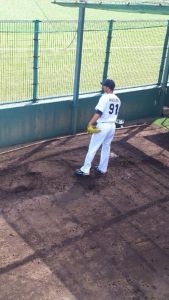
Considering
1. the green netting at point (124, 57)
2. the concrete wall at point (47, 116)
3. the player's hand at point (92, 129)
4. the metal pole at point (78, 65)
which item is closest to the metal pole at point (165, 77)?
the concrete wall at point (47, 116)

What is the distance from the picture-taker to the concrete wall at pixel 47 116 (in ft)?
30.4

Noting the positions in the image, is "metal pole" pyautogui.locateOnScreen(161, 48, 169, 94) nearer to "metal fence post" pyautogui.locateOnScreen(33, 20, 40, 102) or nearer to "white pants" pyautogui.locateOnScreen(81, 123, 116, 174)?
"metal fence post" pyautogui.locateOnScreen(33, 20, 40, 102)

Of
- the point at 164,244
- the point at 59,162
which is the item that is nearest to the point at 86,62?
the point at 59,162

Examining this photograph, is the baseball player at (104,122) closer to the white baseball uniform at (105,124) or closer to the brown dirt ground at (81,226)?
the white baseball uniform at (105,124)

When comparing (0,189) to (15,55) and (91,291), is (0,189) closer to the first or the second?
(91,291)

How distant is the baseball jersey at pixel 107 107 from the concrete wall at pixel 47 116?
2252 millimetres

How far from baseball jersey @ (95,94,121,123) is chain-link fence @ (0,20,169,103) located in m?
2.36

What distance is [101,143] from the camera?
8086mm

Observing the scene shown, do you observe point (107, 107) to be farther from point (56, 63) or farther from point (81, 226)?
point (56, 63)

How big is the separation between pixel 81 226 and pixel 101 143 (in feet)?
6.46

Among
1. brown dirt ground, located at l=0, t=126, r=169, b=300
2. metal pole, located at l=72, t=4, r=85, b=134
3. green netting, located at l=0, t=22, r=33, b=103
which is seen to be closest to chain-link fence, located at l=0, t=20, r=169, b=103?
green netting, located at l=0, t=22, r=33, b=103

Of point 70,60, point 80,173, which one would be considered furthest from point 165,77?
point 70,60

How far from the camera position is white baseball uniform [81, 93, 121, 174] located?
7.67 metres

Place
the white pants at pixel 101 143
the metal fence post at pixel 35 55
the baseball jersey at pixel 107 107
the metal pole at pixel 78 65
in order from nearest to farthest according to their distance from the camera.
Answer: the baseball jersey at pixel 107 107 < the white pants at pixel 101 143 < the metal fence post at pixel 35 55 < the metal pole at pixel 78 65
